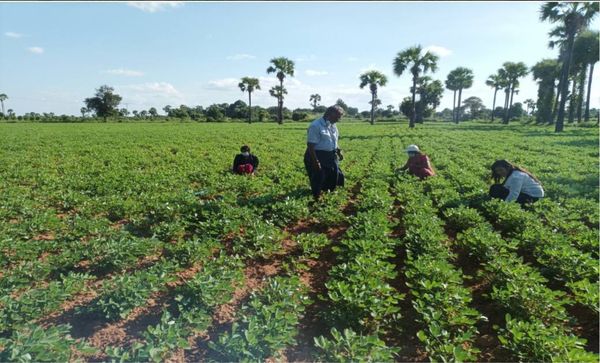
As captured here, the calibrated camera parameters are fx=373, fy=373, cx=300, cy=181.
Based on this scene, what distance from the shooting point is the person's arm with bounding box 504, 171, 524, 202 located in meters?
7.05

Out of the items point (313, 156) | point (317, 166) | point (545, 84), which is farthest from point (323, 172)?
point (545, 84)

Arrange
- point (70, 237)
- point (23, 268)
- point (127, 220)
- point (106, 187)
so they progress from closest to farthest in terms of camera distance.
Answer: point (23, 268) < point (70, 237) < point (127, 220) < point (106, 187)

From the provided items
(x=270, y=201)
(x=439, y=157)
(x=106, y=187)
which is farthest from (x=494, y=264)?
(x=439, y=157)

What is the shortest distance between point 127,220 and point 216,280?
13.6 ft

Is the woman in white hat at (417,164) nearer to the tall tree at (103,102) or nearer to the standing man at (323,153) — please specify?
the standing man at (323,153)

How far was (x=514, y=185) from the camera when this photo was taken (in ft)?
23.4

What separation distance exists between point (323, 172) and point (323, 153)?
0.42 metres

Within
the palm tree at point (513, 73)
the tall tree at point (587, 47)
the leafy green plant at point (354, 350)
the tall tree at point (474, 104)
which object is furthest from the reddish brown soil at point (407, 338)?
the tall tree at point (474, 104)

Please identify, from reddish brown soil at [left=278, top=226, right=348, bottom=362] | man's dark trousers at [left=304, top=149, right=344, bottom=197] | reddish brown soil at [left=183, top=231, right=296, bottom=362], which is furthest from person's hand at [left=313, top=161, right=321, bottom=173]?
reddish brown soil at [left=183, top=231, right=296, bottom=362]

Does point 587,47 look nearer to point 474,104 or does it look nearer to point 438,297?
point 438,297

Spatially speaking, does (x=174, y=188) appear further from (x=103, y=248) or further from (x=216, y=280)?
(x=216, y=280)

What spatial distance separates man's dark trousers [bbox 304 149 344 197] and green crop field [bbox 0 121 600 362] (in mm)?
366

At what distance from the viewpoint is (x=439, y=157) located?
48.0 ft

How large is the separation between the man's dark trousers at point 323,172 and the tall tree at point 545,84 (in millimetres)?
48954
